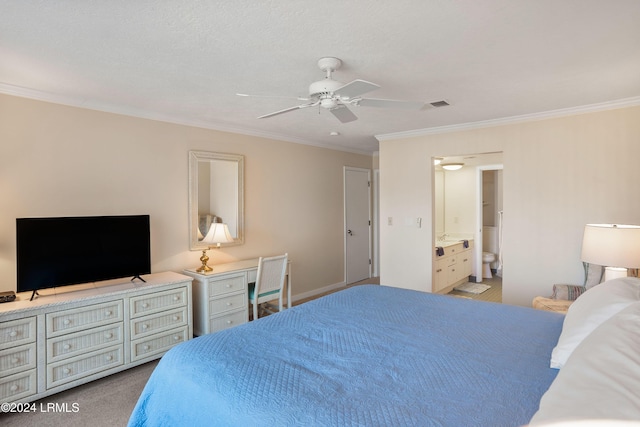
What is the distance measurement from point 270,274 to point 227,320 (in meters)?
0.67

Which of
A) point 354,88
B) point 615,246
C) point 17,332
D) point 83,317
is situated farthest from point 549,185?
point 17,332

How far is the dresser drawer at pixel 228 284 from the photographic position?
3.62 metres

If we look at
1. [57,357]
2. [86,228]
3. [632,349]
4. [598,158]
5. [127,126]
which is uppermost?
[127,126]

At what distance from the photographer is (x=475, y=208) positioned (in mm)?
6070

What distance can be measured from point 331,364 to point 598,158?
350 cm

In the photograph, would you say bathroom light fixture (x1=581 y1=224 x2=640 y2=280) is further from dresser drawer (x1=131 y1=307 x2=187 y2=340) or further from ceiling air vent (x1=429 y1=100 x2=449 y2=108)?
dresser drawer (x1=131 y1=307 x2=187 y2=340)

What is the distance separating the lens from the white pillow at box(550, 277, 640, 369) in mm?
1480

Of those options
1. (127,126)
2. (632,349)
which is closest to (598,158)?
(632,349)

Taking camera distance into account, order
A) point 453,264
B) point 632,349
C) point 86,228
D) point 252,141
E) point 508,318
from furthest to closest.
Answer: point 453,264, point 252,141, point 86,228, point 508,318, point 632,349

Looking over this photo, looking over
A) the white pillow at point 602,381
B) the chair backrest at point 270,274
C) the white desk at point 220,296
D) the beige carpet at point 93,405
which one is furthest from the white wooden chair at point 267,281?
the white pillow at point 602,381

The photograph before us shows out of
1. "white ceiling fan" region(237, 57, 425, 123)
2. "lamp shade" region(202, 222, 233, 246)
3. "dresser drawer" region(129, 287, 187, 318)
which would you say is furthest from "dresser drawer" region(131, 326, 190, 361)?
"white ceiling fan" region(237, 57, 425, 123)

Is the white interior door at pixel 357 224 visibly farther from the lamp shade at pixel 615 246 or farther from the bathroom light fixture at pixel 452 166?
the lamp shade at pixel 615 246

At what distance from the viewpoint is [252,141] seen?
179 inches

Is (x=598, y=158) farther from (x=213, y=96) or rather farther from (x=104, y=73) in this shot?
(x=104, y=73)
